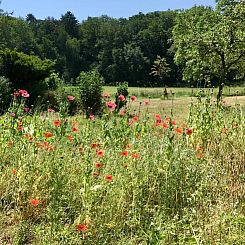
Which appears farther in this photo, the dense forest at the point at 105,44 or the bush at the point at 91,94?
Result: the dense forest at the point at 105,44

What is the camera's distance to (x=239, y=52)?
17234 mm

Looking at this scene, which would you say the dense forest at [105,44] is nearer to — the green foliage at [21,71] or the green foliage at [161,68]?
the green foliage at [161,68]

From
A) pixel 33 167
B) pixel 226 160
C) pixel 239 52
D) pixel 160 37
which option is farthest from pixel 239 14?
pixel 160 37

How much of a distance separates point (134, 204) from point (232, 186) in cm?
91

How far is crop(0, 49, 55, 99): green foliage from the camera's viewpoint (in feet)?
45.8

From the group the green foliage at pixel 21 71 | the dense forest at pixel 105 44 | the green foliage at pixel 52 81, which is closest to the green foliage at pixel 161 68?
the dense forest at pixel 105 44

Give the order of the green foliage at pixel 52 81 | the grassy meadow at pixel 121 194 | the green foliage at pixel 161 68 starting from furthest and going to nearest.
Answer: the green foliage at pixel 161 68 → the green foliage at pixel 52 81 → the grassy meadow at pixel 121 194

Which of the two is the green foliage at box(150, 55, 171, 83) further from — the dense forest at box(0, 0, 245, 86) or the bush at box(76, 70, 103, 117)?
the bush at box(76, 70, 103, 117)

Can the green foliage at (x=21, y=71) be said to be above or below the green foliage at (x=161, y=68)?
below

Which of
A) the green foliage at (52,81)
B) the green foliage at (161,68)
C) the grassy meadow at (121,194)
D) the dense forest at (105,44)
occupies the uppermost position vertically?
the dense forest at (105,44)

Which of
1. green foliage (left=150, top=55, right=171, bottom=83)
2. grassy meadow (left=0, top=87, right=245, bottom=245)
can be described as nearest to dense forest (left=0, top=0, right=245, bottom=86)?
green foliage (left=150, top=55, right=171, bottom=83)

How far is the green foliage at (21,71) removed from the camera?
45.8 feet

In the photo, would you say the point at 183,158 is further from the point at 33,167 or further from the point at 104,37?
the point at 104,37

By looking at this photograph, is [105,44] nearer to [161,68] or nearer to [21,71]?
[161,68]
